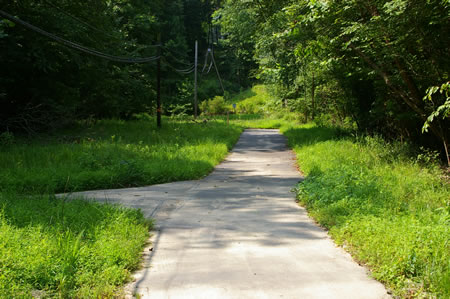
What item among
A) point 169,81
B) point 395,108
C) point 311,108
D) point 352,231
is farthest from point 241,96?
point 352,231

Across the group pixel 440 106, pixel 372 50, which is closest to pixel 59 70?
pixel 372 50

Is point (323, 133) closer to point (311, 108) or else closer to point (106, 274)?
point (311, 108)

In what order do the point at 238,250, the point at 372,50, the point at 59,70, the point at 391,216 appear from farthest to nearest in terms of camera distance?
the point at 59,70 → the point at 372,50 → the point at 391,216 → the point at 238,250

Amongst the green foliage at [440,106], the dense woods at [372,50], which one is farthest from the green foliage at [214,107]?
the green foliage at [440,106]

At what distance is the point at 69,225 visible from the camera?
5.50m

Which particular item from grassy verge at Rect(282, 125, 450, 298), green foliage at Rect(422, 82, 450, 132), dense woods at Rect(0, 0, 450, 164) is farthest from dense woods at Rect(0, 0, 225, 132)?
green foliage at Rect(422, 82, 450, 132)

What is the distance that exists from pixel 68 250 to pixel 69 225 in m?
1.35

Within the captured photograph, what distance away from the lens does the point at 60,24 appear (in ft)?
57.8

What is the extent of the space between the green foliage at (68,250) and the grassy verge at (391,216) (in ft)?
8.92

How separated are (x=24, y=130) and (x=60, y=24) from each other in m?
5.13

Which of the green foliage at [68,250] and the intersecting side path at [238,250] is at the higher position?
the green foliage at [68,250]

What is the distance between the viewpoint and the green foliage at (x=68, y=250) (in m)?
3.65

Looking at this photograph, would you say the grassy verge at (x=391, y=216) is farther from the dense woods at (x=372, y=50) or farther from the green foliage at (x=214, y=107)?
the green foliage at (x=214, y=107)

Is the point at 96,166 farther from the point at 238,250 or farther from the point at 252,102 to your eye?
the point at 252,102
